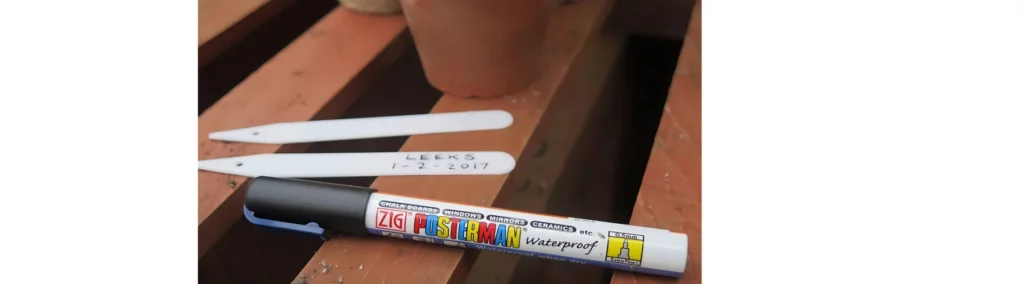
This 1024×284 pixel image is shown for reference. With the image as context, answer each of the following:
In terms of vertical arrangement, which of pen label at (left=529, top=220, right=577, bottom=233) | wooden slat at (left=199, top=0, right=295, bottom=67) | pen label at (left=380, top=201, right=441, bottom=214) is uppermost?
wooden slat at (left=199, top=0, right=295, bottom=67)

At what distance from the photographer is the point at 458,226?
336 millimetres

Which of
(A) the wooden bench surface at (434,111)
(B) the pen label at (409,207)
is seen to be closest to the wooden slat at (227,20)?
(A) the wooden bench surface at (434,111)

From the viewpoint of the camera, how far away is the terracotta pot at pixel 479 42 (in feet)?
1.32

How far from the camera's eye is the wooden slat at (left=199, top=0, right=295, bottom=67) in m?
0.49

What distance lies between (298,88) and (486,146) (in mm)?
145

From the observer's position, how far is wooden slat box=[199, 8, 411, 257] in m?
0.38

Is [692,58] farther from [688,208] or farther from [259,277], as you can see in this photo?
[259,277]

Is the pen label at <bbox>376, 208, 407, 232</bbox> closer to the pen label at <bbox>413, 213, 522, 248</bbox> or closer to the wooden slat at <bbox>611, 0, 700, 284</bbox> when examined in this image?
the pen label at <bbox>413, 213, 522, 248</bbox>

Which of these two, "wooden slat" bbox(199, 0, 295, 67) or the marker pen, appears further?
"wooden slat" bbox(199, 0, 295, 67)

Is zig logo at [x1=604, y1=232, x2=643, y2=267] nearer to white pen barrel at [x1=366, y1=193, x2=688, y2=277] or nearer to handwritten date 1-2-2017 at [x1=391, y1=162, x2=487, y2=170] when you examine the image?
white pen barrel at [x1=366, y1=193, x2=688, y2=277]

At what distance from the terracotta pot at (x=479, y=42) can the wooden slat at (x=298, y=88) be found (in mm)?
62

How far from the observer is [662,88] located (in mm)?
652

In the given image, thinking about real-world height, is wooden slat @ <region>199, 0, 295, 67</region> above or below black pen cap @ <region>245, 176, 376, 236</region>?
above

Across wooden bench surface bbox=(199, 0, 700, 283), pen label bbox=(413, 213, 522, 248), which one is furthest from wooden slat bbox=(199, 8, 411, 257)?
pen label bbox=(413, 213, 522, 248)
